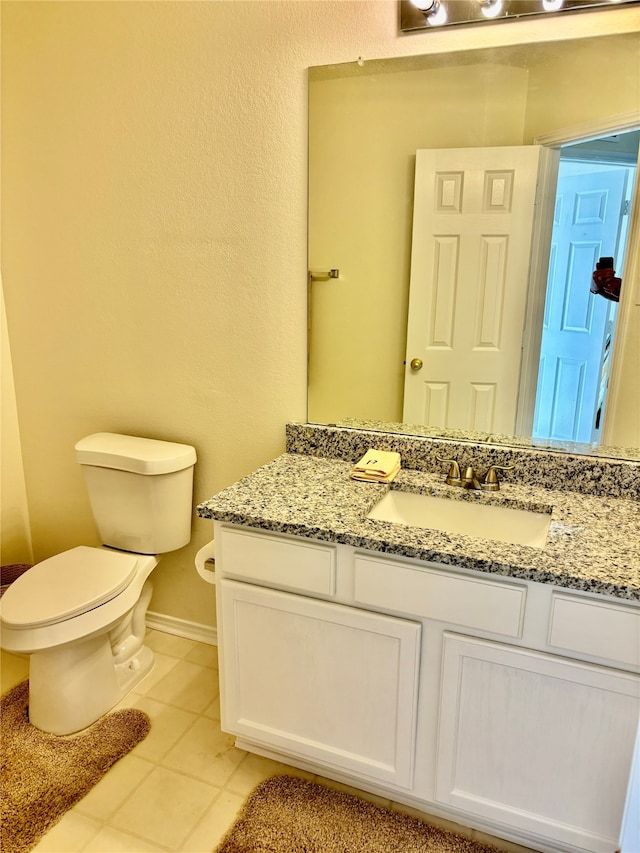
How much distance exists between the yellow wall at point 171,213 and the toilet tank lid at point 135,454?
90mm

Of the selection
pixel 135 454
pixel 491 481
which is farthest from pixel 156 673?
pixel 491 481

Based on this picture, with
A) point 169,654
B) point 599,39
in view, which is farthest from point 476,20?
point 169,654

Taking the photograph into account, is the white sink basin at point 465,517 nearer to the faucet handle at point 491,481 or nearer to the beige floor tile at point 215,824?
the faucet handle at point 491,481

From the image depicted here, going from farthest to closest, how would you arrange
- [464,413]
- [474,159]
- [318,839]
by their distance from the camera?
[464,413] < [474,159] < [318,839]

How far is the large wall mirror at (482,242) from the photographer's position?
145cm

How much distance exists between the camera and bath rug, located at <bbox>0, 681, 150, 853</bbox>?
4.90 ft

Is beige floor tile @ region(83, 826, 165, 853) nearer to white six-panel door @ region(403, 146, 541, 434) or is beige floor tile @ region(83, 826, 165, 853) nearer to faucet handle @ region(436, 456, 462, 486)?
faucet handle @ region(436, 456, 462, 486)

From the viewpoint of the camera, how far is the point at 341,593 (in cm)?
138

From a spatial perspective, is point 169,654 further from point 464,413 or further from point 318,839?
point 464,413

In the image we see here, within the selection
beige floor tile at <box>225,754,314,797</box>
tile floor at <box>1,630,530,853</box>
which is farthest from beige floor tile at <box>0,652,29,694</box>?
beige floor tile at <box>225,754,314,797</box>

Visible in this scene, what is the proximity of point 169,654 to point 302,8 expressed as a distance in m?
2.18

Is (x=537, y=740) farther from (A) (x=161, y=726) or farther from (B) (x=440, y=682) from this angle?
(A) (x=161, y=726)

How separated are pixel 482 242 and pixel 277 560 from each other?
3.38ft

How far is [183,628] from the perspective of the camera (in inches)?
89.6
